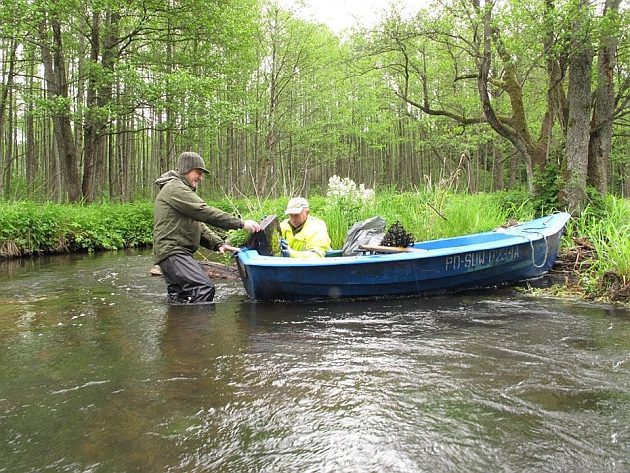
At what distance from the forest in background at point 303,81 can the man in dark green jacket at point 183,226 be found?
145 inches

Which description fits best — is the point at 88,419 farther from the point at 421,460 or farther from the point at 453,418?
the point at 453,418

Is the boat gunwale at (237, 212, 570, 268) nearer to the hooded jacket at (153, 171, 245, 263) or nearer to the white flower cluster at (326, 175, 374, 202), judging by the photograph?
the hooded jacket at (153, 171, 245, 263)

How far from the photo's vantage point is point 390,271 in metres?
5.40

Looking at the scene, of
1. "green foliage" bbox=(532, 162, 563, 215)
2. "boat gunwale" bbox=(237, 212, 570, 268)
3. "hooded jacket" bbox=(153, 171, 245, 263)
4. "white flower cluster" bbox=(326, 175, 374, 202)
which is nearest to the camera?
"boat gunwale" bbox=(237, 212, 570, 268)

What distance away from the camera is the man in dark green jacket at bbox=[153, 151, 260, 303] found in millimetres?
5461

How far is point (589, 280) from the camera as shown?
5.62m

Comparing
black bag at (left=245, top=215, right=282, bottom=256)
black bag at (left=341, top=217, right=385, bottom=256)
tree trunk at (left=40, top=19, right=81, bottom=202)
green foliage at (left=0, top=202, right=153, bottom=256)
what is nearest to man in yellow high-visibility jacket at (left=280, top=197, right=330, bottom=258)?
black bag at (left=245, top=215, right=282, bottom=256)

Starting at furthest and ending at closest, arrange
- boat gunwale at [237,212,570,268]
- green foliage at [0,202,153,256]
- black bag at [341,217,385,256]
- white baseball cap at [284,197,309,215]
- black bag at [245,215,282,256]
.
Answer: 1. green foliage at [0,202,153,256]
2. black bag at [341,217,385,256]
3. white baseball cap at [284,197,309,215]
4. black bag at [245,215,282,256]
5. boat gunwale at [237,212,570,268]

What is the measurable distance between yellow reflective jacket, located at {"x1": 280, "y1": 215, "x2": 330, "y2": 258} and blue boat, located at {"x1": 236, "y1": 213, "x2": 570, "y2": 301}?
1.13 feet

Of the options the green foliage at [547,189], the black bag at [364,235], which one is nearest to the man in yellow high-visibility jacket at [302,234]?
the black bag at [364,235]

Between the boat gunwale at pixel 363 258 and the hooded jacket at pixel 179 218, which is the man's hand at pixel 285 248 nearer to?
the boat gunwale at pixel 363 258

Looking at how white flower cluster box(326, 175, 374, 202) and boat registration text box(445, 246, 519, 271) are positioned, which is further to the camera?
white flower cluster box(326, 175, 374, 202)

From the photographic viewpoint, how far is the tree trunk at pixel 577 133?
8.63 m

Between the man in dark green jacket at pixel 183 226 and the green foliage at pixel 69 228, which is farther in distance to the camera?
the green foliage at pixel 69 228
